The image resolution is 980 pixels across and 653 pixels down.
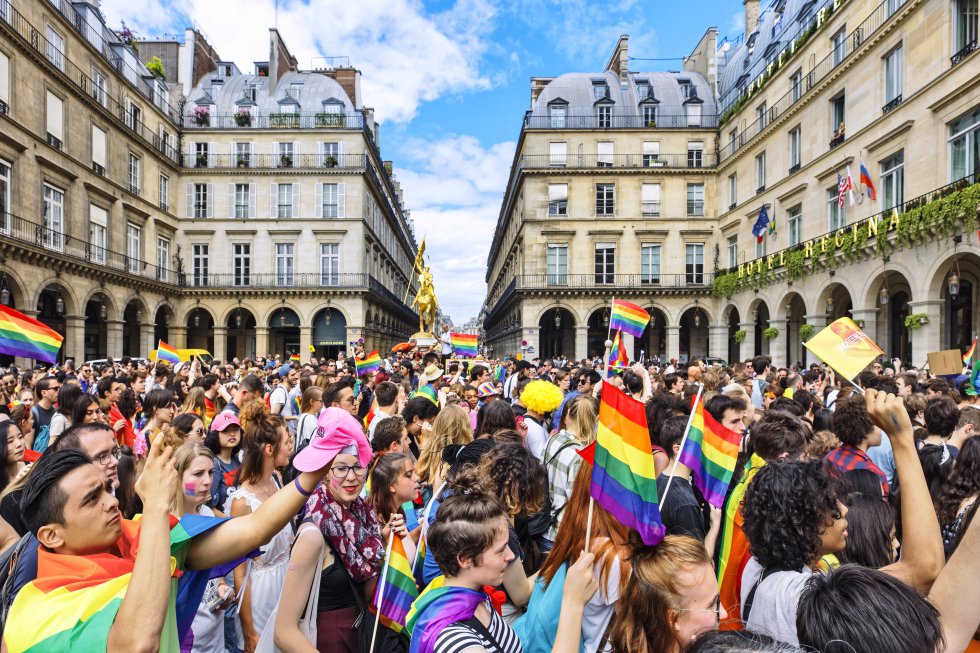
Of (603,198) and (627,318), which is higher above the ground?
(603,198)

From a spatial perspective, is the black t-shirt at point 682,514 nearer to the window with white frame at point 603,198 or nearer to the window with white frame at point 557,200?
the window with white frame at point 557,200

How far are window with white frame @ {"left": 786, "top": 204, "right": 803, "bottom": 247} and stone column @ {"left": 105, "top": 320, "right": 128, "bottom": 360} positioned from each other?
1319 inches

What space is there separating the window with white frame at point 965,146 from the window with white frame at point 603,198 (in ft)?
64.6

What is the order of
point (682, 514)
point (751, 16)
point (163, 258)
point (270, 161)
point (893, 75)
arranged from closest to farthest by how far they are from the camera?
1. point (682, 514)
2. point (893, 75)
3. point (163, 258)
4. point (270, 161)
5. point (751, 16)

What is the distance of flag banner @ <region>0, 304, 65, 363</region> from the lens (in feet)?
22.1

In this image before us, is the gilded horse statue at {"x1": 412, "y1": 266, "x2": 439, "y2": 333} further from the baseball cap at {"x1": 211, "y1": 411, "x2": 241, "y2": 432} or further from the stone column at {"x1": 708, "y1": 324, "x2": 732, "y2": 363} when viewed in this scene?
the baseball cap at {"x1": 211, "y1": 411, "x2": 241, "y2": 432}

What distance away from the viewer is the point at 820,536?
2.41 m

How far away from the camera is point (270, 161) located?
35250 millimetres

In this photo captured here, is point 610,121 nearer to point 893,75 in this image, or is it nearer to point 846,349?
point 893,75

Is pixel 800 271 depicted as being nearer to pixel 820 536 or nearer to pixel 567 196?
pixel 567 196

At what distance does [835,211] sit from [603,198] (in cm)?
1450

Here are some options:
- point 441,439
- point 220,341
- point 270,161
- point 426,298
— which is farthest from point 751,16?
point 441,439

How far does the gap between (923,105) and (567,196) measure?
19801 millimetres

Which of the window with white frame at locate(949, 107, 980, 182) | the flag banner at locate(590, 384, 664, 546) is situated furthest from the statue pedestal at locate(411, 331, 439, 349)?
the flag banner at locate(590, 384, 664, 546)
